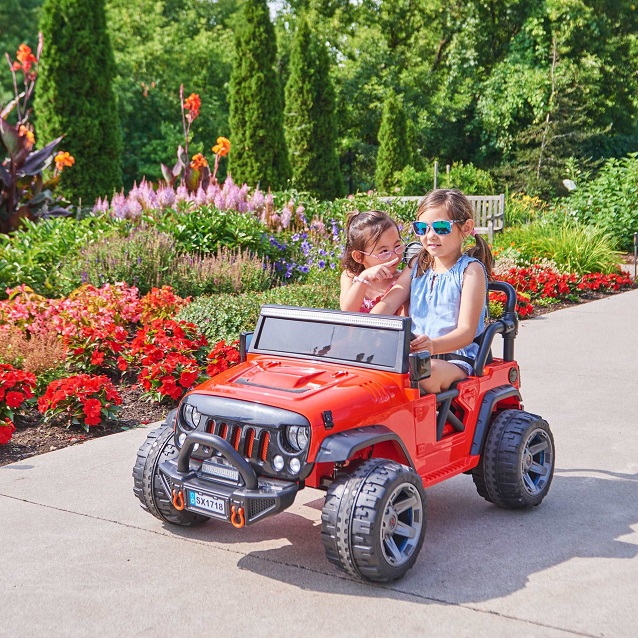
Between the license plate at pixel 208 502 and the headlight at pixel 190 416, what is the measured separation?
30 cm

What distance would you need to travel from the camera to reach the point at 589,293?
40.6 ft

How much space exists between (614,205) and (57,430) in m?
12.6

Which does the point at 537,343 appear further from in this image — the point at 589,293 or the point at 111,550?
the point at 111,550

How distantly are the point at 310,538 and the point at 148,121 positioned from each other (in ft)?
79.2

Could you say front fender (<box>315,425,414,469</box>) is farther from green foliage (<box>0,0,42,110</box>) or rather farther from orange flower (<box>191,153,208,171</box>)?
green foliage (<box>0,0,42,110</box>)

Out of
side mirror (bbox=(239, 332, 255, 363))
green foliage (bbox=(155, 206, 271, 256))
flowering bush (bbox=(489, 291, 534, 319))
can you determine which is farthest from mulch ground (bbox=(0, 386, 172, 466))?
flowering bush (bbox=(489, 291, 534, 319))

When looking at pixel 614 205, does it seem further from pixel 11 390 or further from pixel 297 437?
pixel 297 437

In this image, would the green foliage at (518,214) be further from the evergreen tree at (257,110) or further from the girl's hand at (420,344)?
the girl's hand at (420,344)

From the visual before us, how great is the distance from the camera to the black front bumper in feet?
10.7

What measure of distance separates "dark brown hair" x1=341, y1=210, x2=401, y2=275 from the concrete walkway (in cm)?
117

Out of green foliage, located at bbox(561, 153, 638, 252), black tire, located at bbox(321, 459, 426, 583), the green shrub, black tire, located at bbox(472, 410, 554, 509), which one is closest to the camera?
black tire, located at bbox(321, 459, 426, 583)

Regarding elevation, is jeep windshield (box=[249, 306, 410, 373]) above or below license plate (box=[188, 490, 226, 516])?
above

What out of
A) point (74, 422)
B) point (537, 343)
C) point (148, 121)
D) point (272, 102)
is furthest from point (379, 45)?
point (74, 422)

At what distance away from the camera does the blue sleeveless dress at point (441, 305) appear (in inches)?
163
